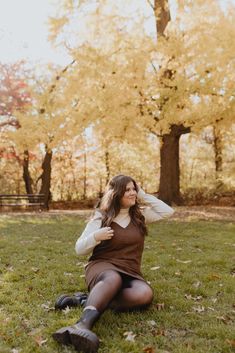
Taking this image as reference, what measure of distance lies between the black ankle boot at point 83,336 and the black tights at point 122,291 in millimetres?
252

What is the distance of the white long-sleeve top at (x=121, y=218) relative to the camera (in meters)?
Result: 4.18

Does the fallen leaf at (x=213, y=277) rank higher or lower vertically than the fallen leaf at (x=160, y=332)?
higher

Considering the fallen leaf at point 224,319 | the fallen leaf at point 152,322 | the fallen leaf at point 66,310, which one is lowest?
the fallen leaf at point 224,319

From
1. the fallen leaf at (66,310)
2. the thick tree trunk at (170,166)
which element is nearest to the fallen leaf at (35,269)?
the fallen leaf at (66,310)

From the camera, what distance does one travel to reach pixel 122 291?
4129mm

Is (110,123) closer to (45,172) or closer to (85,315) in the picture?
(45,172)

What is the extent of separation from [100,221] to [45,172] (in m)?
17.2

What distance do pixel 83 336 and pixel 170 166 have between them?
43.6 feet

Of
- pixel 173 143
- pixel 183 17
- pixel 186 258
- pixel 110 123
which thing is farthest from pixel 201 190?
pixel 186 258

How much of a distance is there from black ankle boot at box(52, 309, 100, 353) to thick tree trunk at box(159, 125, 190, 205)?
505 inches

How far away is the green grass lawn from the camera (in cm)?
356

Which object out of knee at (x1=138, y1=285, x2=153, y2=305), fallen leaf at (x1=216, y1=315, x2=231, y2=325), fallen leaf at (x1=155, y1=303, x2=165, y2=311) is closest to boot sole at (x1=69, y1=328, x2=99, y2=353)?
knee at (x1=138, y1=285, x2=153, y2=305)

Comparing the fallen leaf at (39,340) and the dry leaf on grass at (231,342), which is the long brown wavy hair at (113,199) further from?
the dry leaf on grass at (231,342)

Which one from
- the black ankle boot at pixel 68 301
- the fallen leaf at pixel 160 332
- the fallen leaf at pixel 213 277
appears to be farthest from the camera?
the fallen leaf at pixel 213 277
